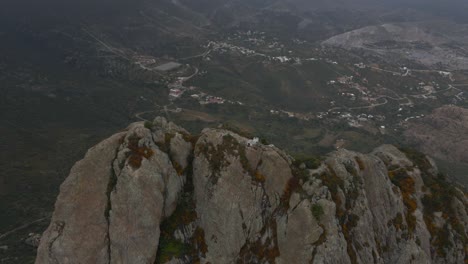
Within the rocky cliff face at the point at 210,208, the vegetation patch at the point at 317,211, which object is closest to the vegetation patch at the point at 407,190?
the rocky cliff face at the point at 210,208

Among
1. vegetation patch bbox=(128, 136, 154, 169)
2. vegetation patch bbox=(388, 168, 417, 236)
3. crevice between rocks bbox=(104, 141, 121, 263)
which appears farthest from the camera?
vegetation patch bbox=(388, 168, 417, 236)

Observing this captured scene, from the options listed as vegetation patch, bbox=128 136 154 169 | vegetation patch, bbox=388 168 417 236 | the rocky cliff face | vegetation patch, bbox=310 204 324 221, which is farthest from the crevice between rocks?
vegetation patch, bbox=388 168 417 236

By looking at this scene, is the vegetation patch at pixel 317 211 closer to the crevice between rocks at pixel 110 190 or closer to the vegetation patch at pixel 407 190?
the vegetation patch at pixel 407 190

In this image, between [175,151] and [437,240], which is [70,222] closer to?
[175,151]

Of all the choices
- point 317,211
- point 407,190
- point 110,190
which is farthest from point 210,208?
point 407,190

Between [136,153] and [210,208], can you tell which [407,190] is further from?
[136,153]

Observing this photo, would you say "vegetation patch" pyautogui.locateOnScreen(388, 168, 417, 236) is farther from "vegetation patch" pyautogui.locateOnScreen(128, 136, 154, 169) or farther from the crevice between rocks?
the crevice between rocks

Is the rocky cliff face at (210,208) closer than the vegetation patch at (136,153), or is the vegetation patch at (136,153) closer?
the rocky cliff face at (210,208)

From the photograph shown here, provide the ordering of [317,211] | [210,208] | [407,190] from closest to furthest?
[317,211] → [210,208] → [407,190]
